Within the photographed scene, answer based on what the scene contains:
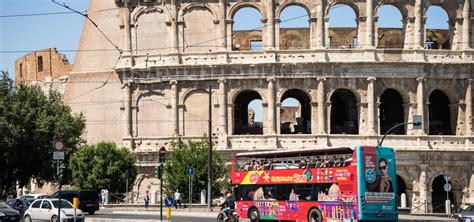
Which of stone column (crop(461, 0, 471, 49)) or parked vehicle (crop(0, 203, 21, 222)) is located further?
stone column (crop(461, 0, 471, 49))

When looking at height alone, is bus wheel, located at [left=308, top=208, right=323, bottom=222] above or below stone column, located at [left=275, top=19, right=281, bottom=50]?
below

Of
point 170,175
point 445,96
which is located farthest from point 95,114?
point 445,96

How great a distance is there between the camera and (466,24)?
67438mm

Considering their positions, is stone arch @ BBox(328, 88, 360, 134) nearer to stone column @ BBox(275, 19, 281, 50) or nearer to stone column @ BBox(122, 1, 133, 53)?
stone column @ BBox(275, 19, 281, 50)

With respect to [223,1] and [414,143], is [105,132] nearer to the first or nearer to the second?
[223,1]

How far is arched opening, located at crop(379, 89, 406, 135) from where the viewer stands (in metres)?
70.4

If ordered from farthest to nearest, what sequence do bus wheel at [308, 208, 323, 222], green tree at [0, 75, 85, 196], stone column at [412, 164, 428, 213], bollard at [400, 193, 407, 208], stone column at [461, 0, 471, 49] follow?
1. stone column at [461, 0, 471, 49]
2. stone column at [412, 164, 428, 213]
3. bollard at [400, 193, 407, 208]
4. green tree at [0, 75, 85, 196]
5. bus wheel at [308, 208, 323, 222]

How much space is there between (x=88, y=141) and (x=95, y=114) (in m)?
2.31

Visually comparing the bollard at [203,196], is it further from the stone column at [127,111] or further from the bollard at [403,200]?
the bollard at [403,200]

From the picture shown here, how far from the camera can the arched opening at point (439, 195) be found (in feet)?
216

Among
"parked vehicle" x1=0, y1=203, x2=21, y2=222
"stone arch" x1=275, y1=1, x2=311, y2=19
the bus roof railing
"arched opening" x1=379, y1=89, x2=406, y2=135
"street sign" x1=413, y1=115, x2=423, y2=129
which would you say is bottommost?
"parked vehicle" x1=0, y1=203, x2=21, y2=222

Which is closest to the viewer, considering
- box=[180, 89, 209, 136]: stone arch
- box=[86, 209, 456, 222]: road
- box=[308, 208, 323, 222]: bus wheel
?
→ box=[308, 208, 323, 222]: bus wheel

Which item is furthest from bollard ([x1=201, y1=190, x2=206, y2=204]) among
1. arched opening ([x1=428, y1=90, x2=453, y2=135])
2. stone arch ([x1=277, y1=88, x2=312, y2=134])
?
arched opening ([x1=428, y1=90, x2=453, y2=135])

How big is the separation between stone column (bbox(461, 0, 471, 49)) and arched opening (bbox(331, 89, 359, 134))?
29.2 ft
